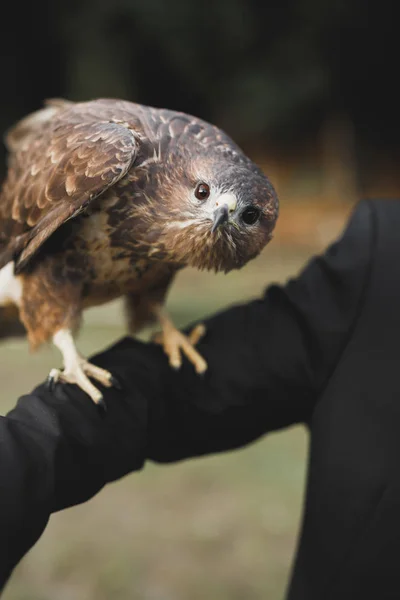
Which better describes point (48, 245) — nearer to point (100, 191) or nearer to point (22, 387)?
point (100, 191)

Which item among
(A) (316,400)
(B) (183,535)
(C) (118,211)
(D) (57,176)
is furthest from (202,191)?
(B) (183,535)

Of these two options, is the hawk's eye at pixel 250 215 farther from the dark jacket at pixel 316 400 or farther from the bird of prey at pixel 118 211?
the dark jacket at pixel 316 400

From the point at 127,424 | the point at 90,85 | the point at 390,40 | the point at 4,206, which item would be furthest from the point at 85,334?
the point at 390,40

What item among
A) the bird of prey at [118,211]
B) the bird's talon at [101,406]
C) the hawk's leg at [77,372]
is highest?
the bird of prey at [118,211]

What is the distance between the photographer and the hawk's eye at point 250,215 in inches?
43.0

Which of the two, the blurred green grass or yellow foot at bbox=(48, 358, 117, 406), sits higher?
yellow foot at bbox=(48, 358, 117, 406)

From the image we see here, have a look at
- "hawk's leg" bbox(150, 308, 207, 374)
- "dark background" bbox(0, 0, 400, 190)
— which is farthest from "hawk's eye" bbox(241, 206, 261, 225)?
"dark background" bbox(0, 0, 400, 190)

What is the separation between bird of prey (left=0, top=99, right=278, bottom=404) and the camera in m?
1.11

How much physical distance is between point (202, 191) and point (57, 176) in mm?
272

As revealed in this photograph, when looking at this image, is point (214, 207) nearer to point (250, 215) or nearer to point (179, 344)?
point (250, 215)

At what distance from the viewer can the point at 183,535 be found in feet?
8.77

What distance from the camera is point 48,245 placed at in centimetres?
128

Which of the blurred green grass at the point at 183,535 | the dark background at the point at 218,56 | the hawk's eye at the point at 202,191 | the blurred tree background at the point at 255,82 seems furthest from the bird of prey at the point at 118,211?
the dark background at the point at 218,56

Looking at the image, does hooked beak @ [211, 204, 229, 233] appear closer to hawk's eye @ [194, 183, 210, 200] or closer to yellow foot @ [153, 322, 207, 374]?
hawk's eye @ [194, 183, 210, 200]
